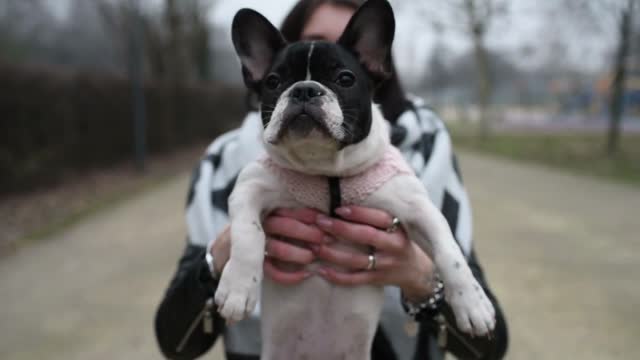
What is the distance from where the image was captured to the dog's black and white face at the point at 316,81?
162 cm

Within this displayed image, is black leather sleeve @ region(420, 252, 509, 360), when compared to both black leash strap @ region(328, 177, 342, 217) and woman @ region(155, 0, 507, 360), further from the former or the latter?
black leash strap @ region(328, 177, 342, 217)

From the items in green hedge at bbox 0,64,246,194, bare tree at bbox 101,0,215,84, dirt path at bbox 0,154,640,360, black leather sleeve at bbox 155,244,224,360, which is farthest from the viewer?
bare tree at bbox 101,0,215,84

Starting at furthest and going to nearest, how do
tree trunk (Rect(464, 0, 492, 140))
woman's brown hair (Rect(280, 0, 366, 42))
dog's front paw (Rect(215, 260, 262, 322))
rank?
tree trunk (Rect(464, 0, 492, 140))
woman's brown hair (Rect(280, 0, 366, 42))
dog's front paw (Rect(215, 260, 262, 322))

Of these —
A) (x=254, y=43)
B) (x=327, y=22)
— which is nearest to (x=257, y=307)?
(x=254, y=43)

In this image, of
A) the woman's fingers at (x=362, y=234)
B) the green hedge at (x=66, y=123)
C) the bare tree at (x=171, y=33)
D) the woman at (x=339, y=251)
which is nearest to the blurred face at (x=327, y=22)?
the woman at (x=339, y=251)

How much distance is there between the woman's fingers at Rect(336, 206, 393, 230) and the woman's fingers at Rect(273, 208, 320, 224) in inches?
3.3

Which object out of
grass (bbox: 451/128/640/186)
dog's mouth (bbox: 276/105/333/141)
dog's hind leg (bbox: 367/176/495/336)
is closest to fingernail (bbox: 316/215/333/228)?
dog's hind leg (bbox: 367/176/495/336)

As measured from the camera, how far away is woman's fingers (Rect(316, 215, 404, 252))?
1.73 meters

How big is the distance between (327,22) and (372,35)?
0.61 m

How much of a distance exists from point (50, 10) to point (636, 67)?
16.1m

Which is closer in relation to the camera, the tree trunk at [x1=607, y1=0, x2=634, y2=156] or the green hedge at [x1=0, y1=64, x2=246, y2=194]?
the green hedge at [x1=0, y1=64, x2=246, y2=194]

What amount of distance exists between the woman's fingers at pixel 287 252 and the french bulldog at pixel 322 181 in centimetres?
7

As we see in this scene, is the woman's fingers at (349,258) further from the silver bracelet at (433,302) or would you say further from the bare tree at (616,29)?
the bare tree at (616,29)

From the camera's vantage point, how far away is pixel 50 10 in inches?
493
